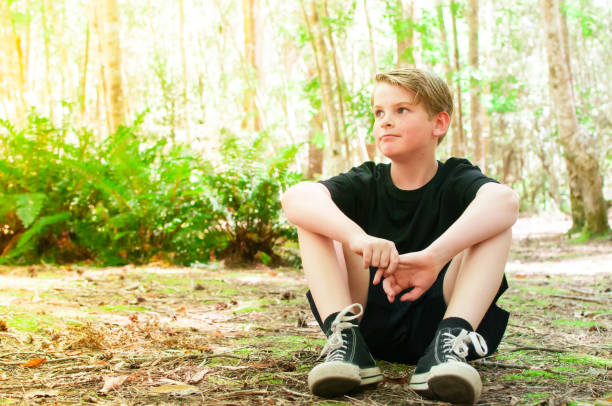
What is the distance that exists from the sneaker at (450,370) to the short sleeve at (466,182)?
51 cm

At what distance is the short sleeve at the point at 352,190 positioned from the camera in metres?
2.30

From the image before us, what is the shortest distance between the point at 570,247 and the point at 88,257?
6304 mm

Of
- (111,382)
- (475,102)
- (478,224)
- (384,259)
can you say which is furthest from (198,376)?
(475,102)

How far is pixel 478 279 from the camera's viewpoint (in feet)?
6.45

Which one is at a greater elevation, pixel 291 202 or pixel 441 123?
pixel 441 123

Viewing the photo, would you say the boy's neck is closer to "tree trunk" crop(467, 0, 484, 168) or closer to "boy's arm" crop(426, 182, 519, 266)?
"boy's arm" crop(426, 182, 519, 266)

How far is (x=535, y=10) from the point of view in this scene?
18.7m

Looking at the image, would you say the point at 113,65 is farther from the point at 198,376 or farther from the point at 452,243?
the point at 452,243

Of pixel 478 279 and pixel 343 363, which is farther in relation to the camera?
pixel 478 279

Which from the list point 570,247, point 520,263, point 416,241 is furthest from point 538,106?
point 416,241

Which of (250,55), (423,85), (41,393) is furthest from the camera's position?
(250,55)

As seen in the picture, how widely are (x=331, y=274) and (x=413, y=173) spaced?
56 centimetres

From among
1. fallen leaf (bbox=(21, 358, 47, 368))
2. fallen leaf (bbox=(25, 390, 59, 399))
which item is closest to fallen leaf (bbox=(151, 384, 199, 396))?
fallen leaf (bbox=(25, 390, 59, 399))

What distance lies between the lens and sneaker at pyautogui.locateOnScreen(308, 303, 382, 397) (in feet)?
5.90
